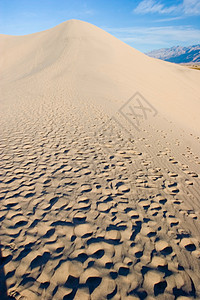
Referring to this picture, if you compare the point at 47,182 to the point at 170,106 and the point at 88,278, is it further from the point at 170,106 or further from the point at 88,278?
the point at 170,106

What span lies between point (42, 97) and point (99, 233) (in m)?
12.2

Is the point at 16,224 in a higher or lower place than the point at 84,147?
lower

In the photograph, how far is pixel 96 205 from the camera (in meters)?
3.88

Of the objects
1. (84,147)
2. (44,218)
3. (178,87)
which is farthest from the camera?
(178,87)

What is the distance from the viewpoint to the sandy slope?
2529 millimetres

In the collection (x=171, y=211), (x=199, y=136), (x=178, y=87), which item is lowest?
(x=171, y=211)

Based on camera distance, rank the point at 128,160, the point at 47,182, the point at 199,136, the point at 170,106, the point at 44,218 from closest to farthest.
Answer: the point at 44,218
the point at 47,182
the point at 128,160
the point at 199,136
the point at 170,106

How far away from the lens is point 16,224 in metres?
3.29

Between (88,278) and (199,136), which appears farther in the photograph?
(199,136)

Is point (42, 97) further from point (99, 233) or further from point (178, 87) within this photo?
point (178, 87)

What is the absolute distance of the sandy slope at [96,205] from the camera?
2529mm

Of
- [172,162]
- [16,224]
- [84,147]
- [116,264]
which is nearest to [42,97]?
[84,147]

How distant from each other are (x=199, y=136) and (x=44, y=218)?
10058 mm

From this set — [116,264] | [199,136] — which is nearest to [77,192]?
[116,264]
